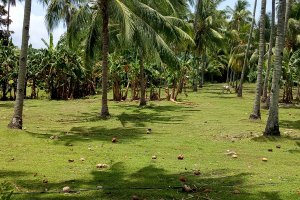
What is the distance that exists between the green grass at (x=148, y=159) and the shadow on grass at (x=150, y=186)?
0.02 metres

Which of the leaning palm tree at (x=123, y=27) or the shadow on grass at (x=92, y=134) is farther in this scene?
the leaning palm tree at (x=123, y=27)

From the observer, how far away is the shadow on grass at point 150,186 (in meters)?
6.87

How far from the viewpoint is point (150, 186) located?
295 inches

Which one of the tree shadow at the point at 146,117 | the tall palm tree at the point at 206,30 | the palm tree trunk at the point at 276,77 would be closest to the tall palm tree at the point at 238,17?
the tall palm tree at the point at 206,30

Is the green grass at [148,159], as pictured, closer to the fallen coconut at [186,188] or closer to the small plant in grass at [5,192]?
the fallen coconut at [186,188]

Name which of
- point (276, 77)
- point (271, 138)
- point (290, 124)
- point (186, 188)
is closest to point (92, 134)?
point (271, 138)

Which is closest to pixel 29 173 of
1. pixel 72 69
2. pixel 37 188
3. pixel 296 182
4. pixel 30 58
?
pixel 37 188

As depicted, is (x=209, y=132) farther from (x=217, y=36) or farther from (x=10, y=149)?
(x=217, y=36)

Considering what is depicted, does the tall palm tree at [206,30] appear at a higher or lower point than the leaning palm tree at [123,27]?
higher

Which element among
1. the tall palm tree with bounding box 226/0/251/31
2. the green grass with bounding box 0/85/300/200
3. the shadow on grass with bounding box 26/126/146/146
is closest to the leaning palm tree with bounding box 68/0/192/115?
the green grass with bounding box 0/85/300/200

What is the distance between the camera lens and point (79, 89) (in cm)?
3256

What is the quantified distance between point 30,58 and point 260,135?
21.3 metres

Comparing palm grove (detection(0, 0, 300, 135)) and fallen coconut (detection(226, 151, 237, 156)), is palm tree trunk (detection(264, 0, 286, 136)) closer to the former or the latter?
palm grove (detection(0, 0, 300, 135))

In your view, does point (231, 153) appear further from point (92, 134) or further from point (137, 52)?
point (137, 52)
